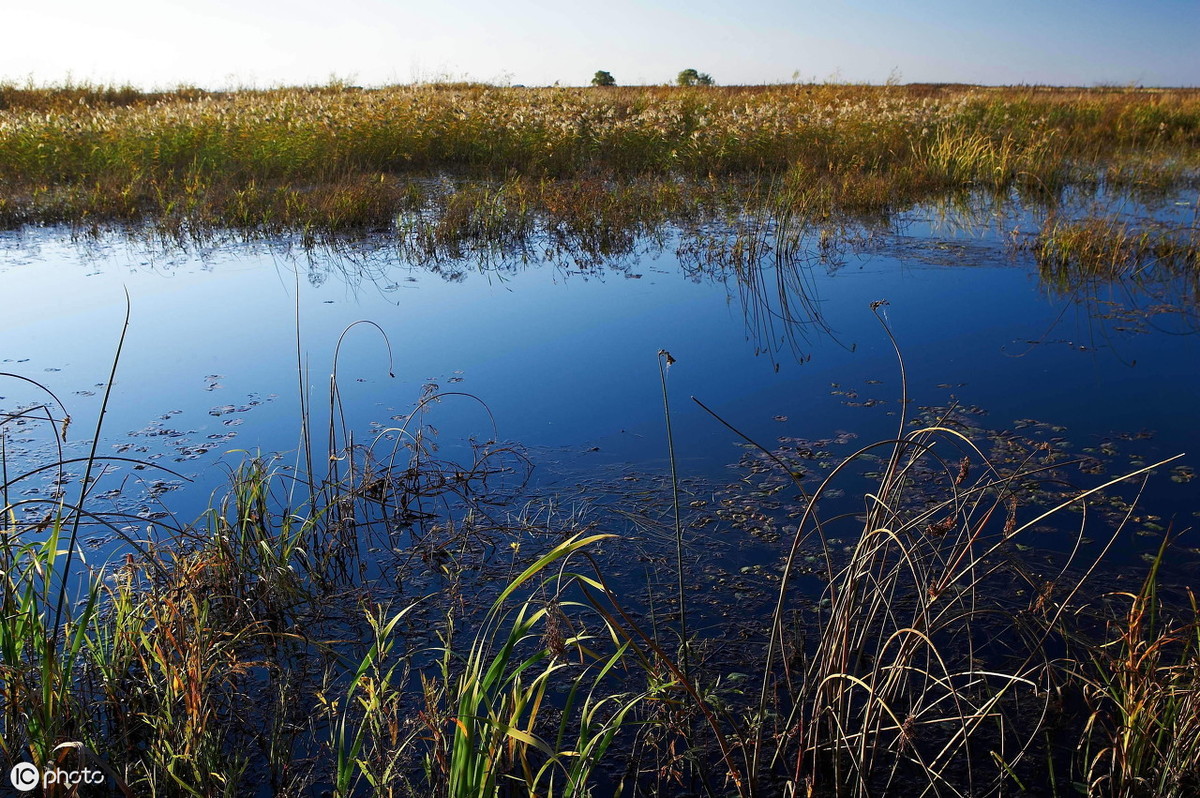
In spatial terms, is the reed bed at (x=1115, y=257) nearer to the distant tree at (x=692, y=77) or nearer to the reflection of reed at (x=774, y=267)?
the reflection of reed at (x=774, y=267)

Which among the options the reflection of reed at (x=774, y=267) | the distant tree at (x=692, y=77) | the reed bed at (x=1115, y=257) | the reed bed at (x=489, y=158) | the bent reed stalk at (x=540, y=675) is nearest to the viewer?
the bent reed stalk at (x=540, y=675)

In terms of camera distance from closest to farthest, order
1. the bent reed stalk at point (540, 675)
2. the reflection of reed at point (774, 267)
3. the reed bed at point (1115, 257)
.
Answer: the bent reed stalk at point (540, 675) < the reflection of reed at point (774, 267) < the reed bed at point (1115, 257)

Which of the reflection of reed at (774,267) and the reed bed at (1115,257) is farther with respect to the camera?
the reed bed at (1115,257)

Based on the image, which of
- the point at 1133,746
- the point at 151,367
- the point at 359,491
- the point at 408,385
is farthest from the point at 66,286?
the point at 1133,746

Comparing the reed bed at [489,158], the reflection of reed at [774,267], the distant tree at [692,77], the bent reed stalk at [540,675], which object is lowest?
the bent reed stalk at [540,675]

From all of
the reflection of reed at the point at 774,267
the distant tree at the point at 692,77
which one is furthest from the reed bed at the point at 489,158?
the distant tree at the point at 692,77

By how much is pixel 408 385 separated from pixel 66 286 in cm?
332

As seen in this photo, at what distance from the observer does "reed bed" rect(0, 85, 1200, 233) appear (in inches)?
303

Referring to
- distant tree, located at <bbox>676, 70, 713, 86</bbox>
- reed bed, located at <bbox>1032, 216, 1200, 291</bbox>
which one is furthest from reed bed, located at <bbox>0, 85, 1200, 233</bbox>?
distant tree, located at <bbox>676, 70, 713, 86</bbox>

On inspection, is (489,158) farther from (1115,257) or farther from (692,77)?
(692,77)

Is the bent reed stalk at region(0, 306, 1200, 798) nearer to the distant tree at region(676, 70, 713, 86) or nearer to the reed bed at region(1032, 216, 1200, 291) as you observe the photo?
the reed bed at region(1032, 216, 1200, 291)

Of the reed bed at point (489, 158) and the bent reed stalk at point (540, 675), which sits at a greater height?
the reed bed at point (489, 158)

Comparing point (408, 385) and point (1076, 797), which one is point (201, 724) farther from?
point (408, 385)

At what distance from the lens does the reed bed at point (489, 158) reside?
769 cm
